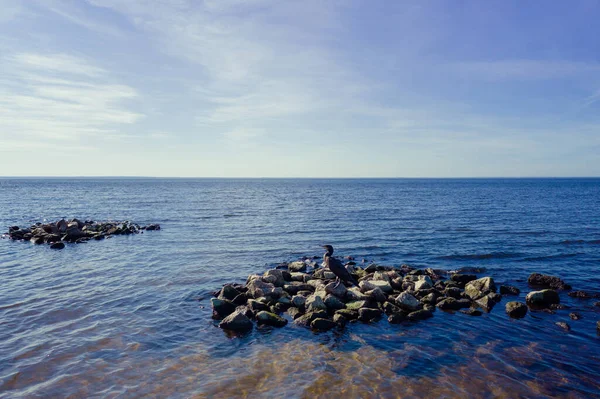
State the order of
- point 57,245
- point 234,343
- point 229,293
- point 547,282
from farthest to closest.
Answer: point 57,245, point 547,282, point 229,293, point 234,343

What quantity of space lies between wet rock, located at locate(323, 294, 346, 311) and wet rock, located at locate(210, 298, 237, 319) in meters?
4.23

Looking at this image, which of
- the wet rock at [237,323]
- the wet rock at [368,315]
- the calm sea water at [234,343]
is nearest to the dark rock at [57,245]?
the calm sea water at [234,343]

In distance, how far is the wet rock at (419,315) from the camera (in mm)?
16578

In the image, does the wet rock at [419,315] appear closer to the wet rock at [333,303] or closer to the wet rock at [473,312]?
the wet rock at [473,312]

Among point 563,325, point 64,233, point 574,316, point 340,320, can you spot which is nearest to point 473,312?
point 563,325

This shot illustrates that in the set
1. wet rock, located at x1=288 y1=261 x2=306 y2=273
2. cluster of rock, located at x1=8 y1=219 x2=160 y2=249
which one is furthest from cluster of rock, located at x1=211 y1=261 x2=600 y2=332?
cluster of rock, located at x1=8 y1=219 x2=160 y2=249

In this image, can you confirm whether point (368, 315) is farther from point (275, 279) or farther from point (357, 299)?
point (275, 279)

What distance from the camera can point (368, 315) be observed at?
16500 mm

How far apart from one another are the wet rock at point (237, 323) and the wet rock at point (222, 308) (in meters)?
1.10

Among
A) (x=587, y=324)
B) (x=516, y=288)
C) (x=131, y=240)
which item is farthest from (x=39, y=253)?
(x=587, y=324)

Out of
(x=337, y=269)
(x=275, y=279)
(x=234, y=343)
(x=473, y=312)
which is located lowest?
(x=234, y=343)

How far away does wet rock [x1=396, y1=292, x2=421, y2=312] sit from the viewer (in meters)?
17.5

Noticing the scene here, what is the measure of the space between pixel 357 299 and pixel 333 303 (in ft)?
4.91

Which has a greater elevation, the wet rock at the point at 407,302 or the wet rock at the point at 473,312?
the wet rock at the point at 407,302
